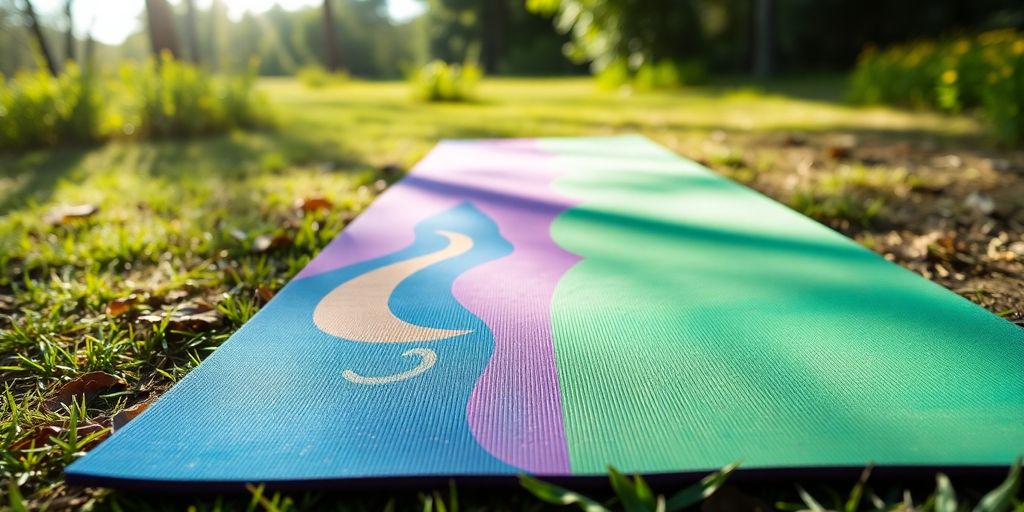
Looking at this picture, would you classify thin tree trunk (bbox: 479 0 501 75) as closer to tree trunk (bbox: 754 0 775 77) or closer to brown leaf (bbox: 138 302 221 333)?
tree trunk (bbox: 754 0 775 77)

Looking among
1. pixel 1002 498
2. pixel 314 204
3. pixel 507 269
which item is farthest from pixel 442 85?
pixel 1002 498

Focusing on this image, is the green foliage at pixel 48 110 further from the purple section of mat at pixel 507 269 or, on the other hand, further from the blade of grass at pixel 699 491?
the blade of grass at pixel 699 491

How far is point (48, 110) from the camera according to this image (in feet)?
14.4

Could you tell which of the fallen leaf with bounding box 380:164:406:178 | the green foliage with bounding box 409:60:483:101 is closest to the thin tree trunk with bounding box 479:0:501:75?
the green foliage with bounding box 409:60:483:101

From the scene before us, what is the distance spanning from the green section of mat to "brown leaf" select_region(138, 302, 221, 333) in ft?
2.52

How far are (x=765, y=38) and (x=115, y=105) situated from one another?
1003cm

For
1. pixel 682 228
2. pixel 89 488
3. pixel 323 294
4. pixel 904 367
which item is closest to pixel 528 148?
pixel 682 228

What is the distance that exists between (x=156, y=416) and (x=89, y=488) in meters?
0.13

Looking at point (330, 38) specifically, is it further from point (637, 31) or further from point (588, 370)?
point (588, 370)

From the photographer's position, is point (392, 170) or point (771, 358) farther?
point (392, 170)

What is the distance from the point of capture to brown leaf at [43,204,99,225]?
7.32 feet

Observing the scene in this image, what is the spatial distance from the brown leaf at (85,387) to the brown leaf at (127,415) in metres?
0.13

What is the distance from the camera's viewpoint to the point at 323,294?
4.60 feet

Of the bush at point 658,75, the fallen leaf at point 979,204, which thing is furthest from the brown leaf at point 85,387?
the bush at point 658,75
